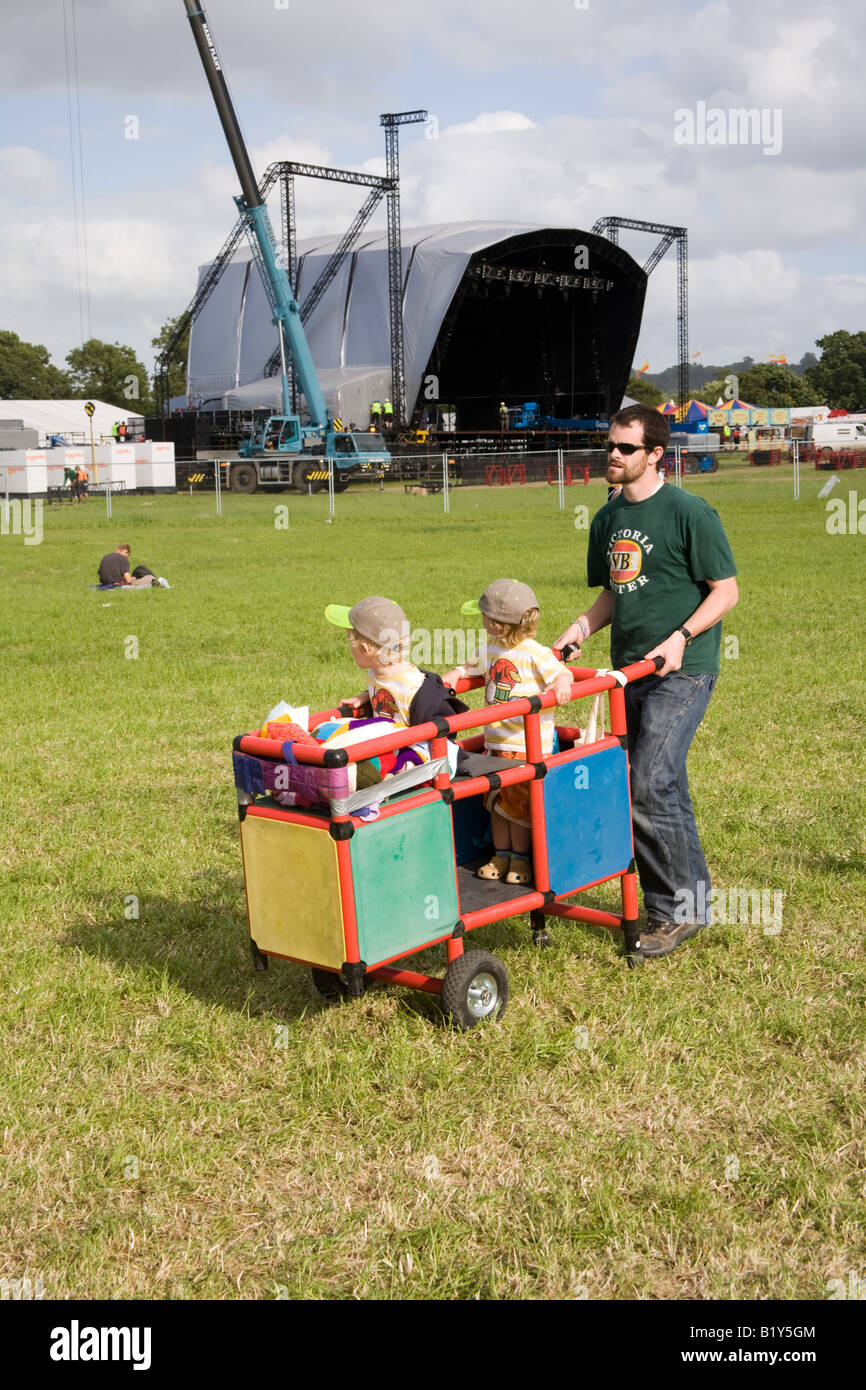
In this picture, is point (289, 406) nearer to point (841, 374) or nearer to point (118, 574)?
point (118, 574)

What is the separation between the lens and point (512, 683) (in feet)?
15.9

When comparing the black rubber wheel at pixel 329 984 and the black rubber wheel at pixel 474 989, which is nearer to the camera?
the black rubber wheel at pixel 474 989

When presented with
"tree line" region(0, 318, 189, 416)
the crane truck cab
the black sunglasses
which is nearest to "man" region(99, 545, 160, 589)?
the black sunglasses

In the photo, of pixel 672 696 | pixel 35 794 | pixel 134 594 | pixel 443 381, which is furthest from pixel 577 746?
pixel 443 381

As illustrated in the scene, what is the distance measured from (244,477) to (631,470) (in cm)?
3793

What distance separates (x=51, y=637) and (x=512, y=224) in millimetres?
45231

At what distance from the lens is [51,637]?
13586mm

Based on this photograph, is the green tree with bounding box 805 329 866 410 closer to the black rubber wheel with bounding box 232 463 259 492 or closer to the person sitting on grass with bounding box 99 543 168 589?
the black rubber wheel with bounding box 232 463 259 492

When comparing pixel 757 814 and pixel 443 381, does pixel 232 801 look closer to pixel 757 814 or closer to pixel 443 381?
pixel 757 814

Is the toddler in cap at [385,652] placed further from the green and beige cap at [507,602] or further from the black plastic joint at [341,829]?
the black plastic joint at [341,829]

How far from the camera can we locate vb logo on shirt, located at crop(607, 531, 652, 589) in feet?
16.1

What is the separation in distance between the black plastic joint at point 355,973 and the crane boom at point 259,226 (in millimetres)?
35842

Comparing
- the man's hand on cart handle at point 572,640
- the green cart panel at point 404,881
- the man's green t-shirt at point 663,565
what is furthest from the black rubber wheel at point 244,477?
the green cart panel at point 404,881

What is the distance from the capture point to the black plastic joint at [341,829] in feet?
12.6
